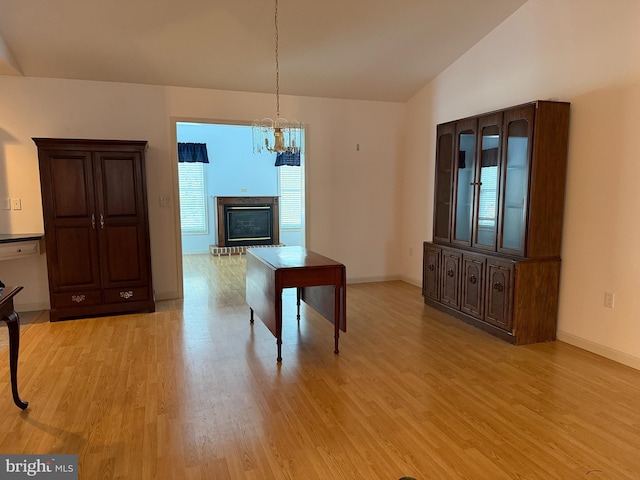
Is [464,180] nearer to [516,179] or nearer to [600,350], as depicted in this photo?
[516,179]

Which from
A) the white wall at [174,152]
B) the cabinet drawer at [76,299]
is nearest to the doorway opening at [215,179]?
the white wall at [174,152]

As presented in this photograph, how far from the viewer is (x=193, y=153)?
8578 millimetres

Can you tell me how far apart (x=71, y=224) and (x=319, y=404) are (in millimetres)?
3085

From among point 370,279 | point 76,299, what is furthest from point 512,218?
point 76,299

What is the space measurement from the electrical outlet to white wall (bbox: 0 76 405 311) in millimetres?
2931

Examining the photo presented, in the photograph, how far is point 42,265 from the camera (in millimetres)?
4445

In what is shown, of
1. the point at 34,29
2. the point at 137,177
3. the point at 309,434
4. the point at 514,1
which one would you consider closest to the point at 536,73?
the point at 514,1

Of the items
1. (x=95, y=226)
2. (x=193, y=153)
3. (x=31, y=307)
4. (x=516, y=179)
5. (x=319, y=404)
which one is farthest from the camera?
(x=193, y=153)

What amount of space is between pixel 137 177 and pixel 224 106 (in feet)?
4.54

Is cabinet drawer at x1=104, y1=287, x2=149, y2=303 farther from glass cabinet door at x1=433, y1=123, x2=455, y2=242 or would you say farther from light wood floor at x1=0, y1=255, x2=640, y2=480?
glass cabinet door at x1=433, y1=123, x2=455, y2=242

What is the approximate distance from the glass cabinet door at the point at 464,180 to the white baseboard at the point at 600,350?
44.4 inches

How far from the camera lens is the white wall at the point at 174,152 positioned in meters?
4.27

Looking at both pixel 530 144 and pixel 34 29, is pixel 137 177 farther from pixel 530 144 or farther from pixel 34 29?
pixel 530 144

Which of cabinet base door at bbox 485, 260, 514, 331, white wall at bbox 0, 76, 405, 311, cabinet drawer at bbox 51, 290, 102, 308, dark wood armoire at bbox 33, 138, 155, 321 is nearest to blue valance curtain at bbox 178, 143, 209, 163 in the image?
white wall at bbox 0, 76, 405, 311
